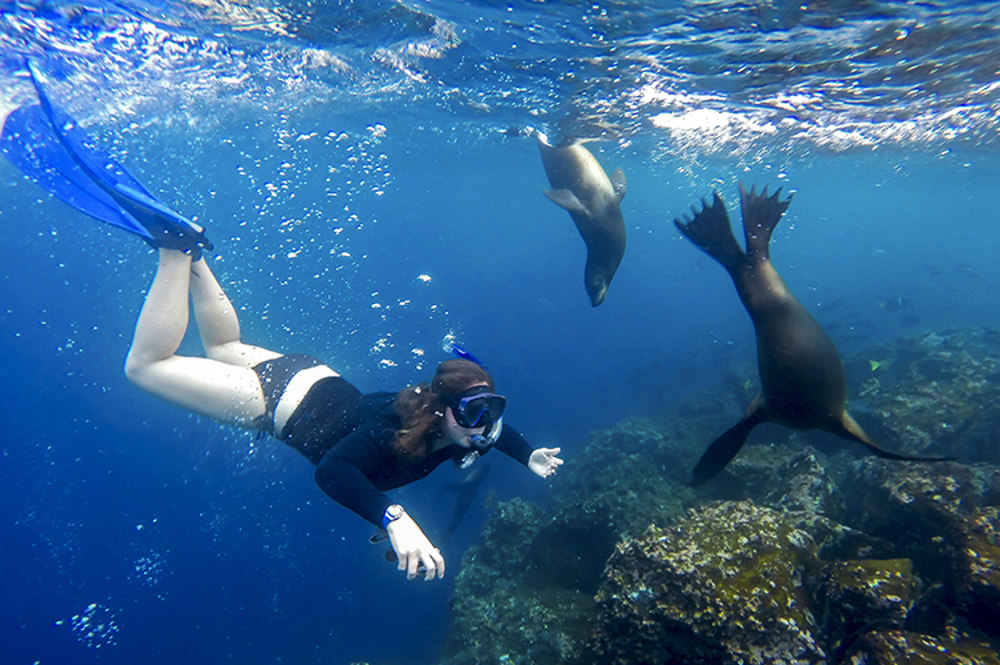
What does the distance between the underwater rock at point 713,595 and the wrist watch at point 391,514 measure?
200 cm

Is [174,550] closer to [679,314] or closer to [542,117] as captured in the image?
[542,117]

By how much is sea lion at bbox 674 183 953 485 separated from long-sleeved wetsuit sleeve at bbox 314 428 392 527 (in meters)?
3.00

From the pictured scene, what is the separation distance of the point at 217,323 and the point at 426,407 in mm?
3523

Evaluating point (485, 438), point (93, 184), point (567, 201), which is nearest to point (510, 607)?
point (485, 438)

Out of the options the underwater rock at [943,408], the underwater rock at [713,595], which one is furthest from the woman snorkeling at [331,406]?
the underwater rock at [943,408]

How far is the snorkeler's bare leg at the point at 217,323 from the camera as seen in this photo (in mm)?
5227

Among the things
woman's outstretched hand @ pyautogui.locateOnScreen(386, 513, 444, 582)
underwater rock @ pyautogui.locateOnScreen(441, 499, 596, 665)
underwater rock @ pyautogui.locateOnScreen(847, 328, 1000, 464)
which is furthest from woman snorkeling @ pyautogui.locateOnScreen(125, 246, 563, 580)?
underwater rock @ pyautogui.locateOnScreen(847, 328, 1000, 464)

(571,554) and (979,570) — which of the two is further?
(571,554)

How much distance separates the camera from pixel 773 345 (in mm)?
4105

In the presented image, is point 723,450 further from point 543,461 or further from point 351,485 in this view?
point 351,485

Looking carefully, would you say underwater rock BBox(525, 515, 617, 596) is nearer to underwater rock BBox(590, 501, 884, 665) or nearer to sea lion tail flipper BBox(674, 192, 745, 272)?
underwater rock BBox(590, 501, 884, 665)

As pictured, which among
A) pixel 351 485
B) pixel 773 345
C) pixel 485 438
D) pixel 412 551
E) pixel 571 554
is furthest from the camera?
pixel 571 554

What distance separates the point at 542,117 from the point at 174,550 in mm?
27434

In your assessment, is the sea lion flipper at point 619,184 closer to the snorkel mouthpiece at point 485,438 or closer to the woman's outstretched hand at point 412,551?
the snorkel mouthpiece at point 485,438
